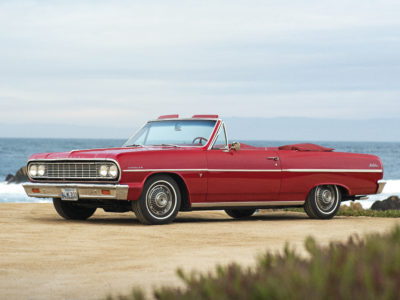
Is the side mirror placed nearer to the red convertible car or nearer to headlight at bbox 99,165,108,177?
the red convertible car

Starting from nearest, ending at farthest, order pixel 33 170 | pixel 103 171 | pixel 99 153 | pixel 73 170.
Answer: pixel 103 171 → pixel 99 153 → pixel 73 170 → pixel 33 170

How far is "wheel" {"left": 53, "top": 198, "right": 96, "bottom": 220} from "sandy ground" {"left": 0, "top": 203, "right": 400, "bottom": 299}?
0.25 m

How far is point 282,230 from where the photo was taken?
11.2 m

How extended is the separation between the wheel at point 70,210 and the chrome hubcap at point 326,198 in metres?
3.81

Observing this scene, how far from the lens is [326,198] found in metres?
13.6

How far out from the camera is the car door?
12.0 metres

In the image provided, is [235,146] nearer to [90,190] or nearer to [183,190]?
[183,190]

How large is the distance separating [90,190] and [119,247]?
2373 mm

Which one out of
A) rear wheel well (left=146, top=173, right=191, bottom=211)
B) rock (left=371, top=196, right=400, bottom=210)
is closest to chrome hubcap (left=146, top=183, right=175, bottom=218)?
rear wheel well (left=146, top=173, right=191, bottom=211)

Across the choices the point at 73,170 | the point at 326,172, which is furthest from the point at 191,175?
the point at 326,172

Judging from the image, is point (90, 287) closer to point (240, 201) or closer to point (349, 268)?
point (349, 268)

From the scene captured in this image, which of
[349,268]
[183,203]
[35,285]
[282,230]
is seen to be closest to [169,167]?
[183,203]

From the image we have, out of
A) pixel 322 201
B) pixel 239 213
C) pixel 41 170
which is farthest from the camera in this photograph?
pixel 239 213

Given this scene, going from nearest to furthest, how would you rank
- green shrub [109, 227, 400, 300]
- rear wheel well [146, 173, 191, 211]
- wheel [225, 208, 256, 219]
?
green shrub [109, 227, 400, 300]
rear wheel well [146, 173, 191, 211]
wheel [225, 208, 256, 219]
